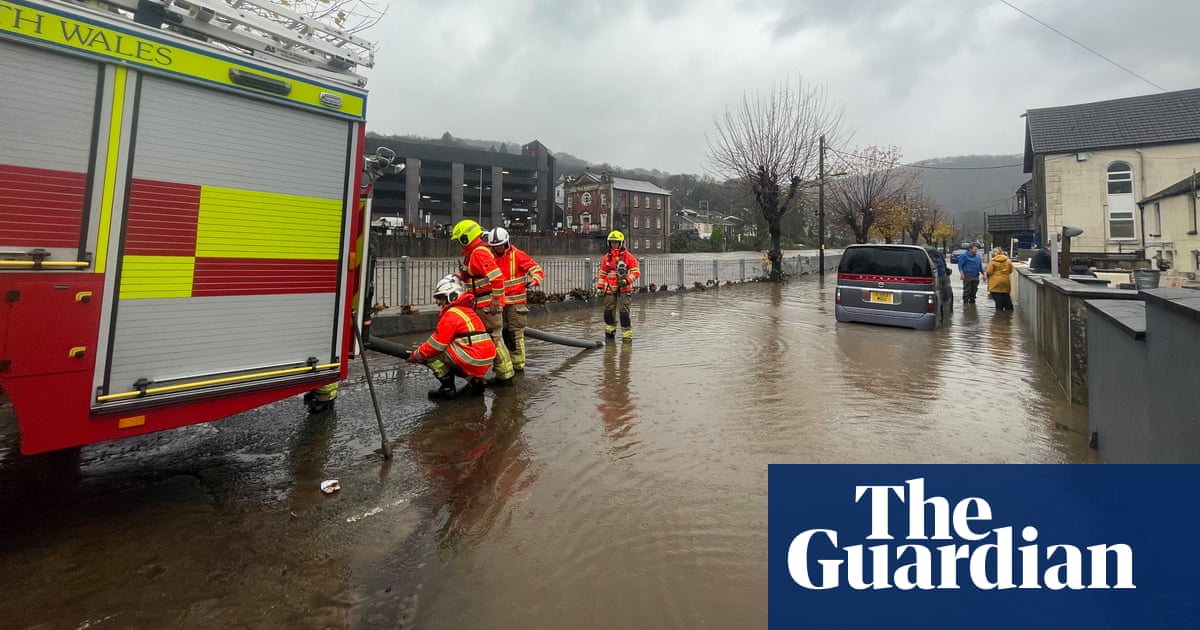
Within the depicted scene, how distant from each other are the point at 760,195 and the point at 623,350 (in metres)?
18.5

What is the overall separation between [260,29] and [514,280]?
3923mm

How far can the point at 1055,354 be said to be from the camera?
6.95 m

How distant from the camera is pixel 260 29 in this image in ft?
12.1

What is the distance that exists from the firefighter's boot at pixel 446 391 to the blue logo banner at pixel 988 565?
3939 millimetres

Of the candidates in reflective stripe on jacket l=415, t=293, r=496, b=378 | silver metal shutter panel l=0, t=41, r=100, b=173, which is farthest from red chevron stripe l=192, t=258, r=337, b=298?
reflective stripe on jacket l=415, t=293, r=496, b=378

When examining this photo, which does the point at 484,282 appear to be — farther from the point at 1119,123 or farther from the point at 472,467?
the point at 1119,123

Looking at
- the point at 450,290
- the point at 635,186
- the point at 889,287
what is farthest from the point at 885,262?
the point at 635,186

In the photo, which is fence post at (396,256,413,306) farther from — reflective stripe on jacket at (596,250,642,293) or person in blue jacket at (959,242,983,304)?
person in blue jacket at (959,242,983,304)

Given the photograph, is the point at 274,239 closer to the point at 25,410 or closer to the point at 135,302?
the point at 135,302

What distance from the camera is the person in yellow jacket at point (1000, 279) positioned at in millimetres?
13787

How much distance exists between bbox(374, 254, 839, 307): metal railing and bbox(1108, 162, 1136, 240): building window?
13.4 metres

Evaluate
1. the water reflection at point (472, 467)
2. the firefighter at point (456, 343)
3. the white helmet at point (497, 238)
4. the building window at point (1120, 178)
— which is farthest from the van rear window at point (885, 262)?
the building window at point (1120, 178)

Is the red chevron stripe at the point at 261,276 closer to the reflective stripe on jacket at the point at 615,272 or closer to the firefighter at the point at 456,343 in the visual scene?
the firefighter at the point at 456,343

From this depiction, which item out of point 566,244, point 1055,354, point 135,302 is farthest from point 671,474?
point 566,244
